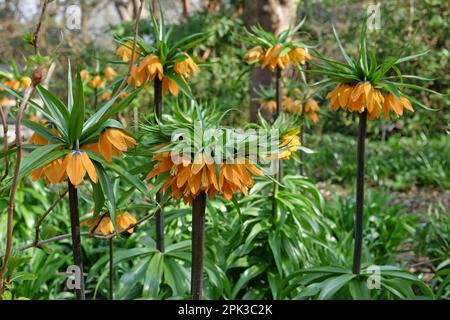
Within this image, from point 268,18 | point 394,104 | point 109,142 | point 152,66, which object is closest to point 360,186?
point 394,104

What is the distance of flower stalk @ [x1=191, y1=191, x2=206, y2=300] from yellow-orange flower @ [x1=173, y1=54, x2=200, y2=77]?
1.92ft

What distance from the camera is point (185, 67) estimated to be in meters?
1.68

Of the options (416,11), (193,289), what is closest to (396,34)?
(416,11)

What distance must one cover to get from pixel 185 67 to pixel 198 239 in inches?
25.2

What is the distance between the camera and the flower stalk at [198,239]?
1218 mm

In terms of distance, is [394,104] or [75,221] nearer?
[75,221]

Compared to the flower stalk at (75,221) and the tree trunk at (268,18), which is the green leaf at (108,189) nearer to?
the flower stalk at (75,221)

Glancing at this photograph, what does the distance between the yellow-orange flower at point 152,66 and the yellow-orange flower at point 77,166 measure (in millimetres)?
645

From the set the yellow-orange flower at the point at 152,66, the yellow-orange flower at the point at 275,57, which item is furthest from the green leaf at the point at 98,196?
the yellow-orange flower at the point at 275,57

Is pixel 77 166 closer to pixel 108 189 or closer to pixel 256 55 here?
pixel 108 189

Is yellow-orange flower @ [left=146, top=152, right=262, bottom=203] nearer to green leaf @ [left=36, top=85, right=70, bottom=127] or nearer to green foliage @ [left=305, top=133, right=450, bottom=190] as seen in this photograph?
green leaf @ [left=36, top=85, right=70, bottom=127]

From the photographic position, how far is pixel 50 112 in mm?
1056

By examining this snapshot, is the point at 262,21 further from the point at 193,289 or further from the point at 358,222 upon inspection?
the point at 193,289

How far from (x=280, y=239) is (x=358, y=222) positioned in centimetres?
46
